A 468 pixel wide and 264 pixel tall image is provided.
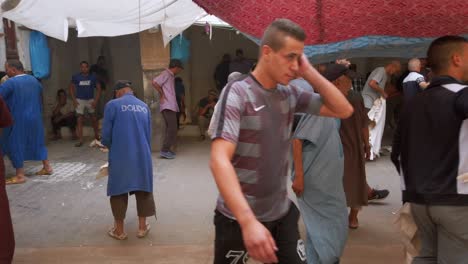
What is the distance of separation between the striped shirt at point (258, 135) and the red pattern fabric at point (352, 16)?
63 centimetres

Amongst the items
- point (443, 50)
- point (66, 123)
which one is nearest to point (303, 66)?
point (443, 50)

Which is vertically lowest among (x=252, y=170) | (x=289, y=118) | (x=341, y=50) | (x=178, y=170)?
(x=178, y=170)

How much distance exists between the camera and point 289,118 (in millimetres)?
2209

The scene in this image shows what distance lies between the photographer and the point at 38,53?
8336 mm

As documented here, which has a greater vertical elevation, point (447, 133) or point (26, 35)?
point (26, 35)

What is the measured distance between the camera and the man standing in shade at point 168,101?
26.1 ft

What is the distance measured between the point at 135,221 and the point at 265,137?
11.1 feet

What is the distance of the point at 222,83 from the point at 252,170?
314 inches

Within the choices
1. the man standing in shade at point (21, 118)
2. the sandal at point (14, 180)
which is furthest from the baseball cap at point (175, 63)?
the sandal at point (14, 180)

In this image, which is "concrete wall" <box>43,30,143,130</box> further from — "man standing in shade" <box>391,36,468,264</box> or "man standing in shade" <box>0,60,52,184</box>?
"man standing in shade" <box>391,36,468,264</box>

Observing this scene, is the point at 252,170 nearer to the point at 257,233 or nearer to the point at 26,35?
the point at 257,233

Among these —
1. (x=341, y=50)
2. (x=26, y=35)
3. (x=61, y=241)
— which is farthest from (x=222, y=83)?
(x=341, y=50)

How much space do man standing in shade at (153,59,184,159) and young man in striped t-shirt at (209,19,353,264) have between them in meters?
5.90

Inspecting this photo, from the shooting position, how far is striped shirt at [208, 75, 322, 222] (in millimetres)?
1982
